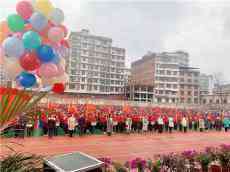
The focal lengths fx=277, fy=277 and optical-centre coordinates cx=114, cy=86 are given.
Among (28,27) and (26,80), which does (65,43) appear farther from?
(26,80)

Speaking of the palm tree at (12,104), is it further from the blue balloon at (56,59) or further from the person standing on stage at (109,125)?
the person standing on stage at (109,125)

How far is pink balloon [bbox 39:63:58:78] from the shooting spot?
4254 millimetres

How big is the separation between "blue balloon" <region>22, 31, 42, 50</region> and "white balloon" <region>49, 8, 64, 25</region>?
1.29 ft

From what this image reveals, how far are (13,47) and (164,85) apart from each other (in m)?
64.0

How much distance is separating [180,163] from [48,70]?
10.4ft

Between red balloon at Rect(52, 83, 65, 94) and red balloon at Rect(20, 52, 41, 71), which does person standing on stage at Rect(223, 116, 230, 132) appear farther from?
red balloon at Rect(20, 52, 41, 71)

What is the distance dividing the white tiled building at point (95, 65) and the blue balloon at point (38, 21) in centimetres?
5227

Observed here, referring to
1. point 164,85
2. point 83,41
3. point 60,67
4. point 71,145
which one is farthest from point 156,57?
point 60,67

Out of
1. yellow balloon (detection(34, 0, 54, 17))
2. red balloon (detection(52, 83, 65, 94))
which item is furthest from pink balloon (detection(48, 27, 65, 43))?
red balloon (detection(52, 83, 65, 94))

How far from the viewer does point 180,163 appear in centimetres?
550

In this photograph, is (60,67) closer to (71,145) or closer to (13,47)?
(13,47)

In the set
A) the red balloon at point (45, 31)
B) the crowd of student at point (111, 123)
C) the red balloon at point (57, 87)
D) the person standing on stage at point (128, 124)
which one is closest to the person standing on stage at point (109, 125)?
the crowd of student at point (111, 123)

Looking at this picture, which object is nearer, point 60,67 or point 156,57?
point 60,67

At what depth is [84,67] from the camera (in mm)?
59781
